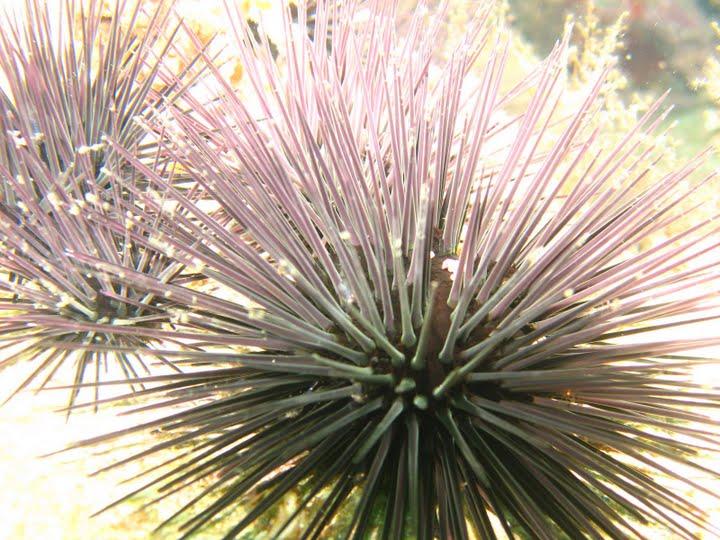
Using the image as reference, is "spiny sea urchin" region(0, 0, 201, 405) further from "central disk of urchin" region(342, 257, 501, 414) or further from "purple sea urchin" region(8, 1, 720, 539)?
"central disk of urchin" region(342, 257, 501, 414)

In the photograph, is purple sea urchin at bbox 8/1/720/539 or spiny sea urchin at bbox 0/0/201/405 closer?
purple sea urchin at bbox 8/1/720/539

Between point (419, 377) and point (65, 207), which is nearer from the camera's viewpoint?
point (419, 377)

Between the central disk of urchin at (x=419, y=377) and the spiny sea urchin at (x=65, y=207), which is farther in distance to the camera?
the spiny sea urchin at (x=65, y=207)

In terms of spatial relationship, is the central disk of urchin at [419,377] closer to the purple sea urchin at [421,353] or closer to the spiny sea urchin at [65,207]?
the purple sea urchin at [421,353]

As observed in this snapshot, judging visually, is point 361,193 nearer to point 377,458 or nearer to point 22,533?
point 377,458

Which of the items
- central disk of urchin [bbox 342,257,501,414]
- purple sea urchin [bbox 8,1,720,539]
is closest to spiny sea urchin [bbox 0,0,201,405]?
purple sea urchin [bbox 8,1,720,539]

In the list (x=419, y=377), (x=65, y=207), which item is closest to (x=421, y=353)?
(x=419, y=377)

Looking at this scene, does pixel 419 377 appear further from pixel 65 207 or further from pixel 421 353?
pixel 65 207

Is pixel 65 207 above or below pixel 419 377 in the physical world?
above

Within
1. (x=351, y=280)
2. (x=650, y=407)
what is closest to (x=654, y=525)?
(x=650, y=407)

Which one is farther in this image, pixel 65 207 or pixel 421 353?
pixel 65 207

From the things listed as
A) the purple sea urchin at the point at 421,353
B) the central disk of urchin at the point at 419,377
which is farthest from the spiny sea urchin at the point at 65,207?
the central disk of urchin at the point at 419,377
